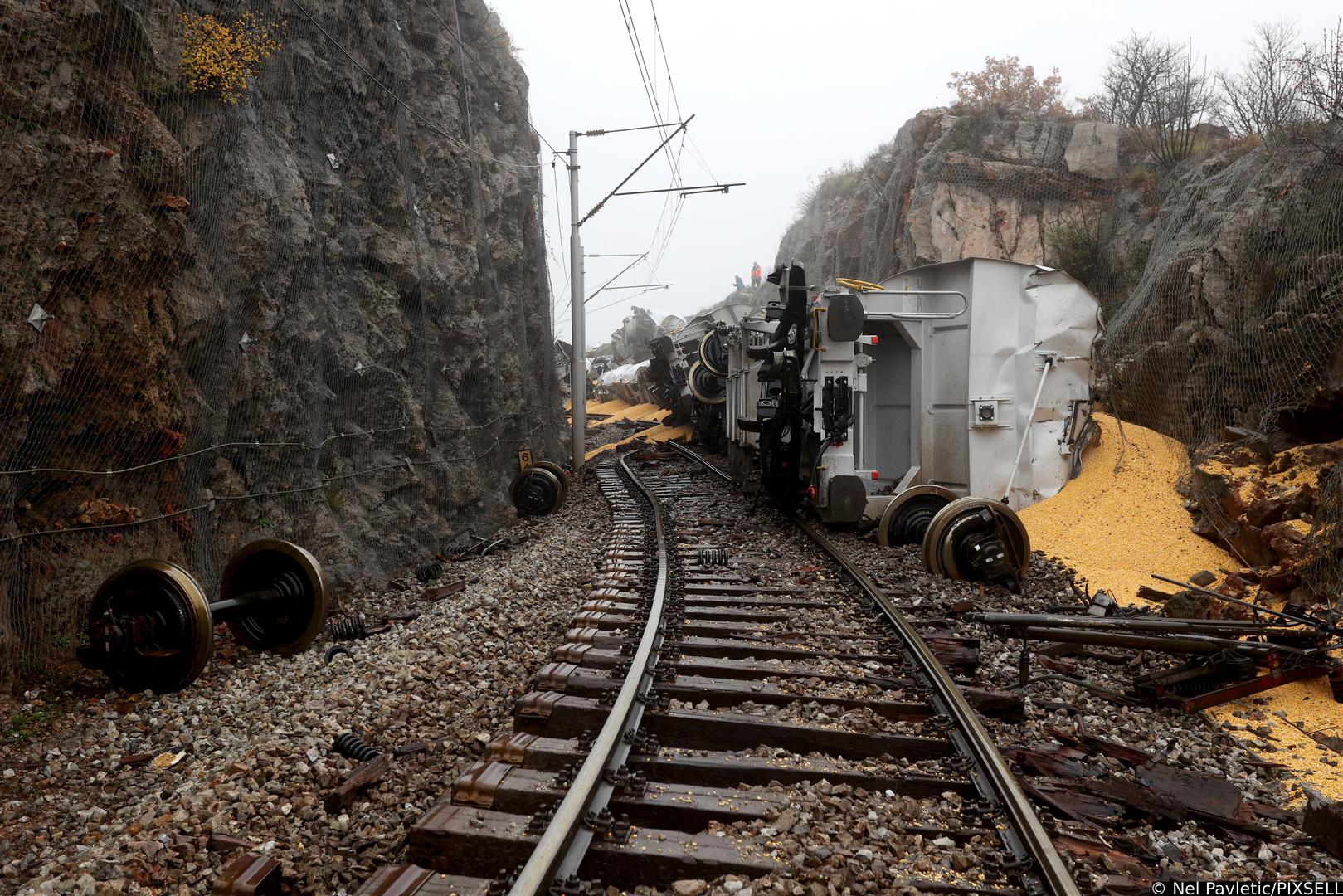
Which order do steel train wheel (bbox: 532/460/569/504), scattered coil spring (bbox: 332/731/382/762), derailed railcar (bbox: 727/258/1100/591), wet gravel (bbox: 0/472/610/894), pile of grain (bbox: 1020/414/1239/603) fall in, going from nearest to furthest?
wet gravel (bbox: 0/472/610/894)
scattered coil spring (bbox: 332/731/382/762)
pile of grain (bbox: 1020/414/1239/603)
derailed railcar (bbox: 727/258/1100/591)
steel train wheel (bbox: 532/460/569/504)

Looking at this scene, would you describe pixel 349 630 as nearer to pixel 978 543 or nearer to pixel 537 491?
pixel 978 543

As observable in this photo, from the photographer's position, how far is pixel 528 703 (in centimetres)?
440

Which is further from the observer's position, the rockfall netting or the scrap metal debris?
the rockfall netting

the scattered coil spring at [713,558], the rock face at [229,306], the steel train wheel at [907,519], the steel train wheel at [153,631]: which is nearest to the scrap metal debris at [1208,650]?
the scattered coil spring at [713,558]

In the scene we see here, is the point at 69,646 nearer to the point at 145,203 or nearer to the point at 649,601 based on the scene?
the point at 145,203

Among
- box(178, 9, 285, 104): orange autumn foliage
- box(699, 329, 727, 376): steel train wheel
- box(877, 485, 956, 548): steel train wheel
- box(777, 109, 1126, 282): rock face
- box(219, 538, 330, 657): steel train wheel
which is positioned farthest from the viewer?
box(777, 109, 1126, 282): rock face

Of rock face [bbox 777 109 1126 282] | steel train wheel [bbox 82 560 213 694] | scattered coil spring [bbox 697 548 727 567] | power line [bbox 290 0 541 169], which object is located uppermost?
rock face [bbox 777 109 1126 282]

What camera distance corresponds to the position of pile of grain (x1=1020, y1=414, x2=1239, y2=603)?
8242 millimetres

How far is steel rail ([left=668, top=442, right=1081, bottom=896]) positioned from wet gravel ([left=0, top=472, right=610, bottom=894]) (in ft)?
8.02

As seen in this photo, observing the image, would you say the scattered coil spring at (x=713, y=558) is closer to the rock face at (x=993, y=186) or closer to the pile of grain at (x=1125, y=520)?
the pile of grain at (x=1125, y=520)

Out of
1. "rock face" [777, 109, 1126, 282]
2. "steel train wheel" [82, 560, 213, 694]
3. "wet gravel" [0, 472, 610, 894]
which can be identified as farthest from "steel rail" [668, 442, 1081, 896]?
"rock face" [777, 109, 1126, 282]

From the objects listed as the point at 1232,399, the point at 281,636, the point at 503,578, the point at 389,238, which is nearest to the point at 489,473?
the point at 389,238

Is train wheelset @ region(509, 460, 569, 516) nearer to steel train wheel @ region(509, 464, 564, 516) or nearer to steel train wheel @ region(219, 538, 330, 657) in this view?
steel train wheel @ region(509, 464, 564, 516)

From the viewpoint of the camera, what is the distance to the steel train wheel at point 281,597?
6.16 meters
